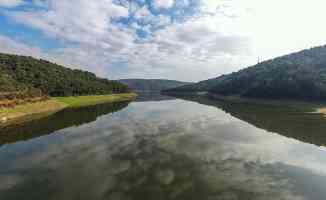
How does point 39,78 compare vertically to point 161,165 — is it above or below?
above

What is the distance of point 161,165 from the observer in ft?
77.7

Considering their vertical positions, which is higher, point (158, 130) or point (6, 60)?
point (6, 60)

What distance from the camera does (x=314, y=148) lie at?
31.6 metres

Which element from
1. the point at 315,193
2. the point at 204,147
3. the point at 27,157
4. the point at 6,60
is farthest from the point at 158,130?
the point at 6,60

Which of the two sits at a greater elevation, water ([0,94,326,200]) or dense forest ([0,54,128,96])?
dense forest ([0,54,128,96])

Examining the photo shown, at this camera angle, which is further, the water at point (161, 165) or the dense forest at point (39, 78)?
the dense forest at point (39, 78)

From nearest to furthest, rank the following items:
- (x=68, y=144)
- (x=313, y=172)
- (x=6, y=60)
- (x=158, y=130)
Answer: (x=313, y=172) → (x=68, y=144) → (x=158, y=130) → (x=6, y=60)

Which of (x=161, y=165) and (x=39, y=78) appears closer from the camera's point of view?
(x=161, y=165)

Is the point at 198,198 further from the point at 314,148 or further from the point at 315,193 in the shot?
the point at 314,148

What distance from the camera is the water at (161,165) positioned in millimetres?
17562

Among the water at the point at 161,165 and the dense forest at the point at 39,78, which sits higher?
the dense forest at the point at 39,78

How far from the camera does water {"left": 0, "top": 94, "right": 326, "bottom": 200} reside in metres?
17.6

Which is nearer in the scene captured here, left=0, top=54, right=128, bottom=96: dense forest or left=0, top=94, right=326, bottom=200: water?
left=0, top=94, right=326, bottom=200: water

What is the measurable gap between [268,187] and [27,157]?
2359 cm
